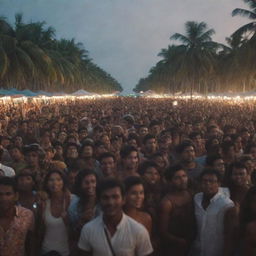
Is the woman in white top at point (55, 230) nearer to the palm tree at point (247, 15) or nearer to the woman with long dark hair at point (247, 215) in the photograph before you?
the woman with long dark hair at point (247, 215)

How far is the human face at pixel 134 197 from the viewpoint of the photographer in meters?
3.82

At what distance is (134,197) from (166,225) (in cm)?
52

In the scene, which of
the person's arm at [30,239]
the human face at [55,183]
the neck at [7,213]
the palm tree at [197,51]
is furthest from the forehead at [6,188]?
the palm tree at [197,51]

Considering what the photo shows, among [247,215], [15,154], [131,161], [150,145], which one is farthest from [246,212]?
[15,154]

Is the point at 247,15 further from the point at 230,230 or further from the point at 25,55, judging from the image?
the point at 230,230

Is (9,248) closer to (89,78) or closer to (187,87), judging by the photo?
(187,87)

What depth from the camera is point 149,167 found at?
494 cm

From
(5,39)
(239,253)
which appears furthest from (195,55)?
(239,253)

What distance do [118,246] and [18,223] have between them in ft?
3.65

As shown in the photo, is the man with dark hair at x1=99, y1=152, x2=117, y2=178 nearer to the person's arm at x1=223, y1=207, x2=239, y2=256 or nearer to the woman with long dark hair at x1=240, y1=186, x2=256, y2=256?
the person's arm at x1=223, y1=207, x2=239, y2=256

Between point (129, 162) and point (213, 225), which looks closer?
point (213, 225)

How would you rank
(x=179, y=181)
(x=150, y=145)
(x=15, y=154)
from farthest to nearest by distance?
1. (x=150, y=145)
2. (x=15, y=154)
3. (x=179, y=181)

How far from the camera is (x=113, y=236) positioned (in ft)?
10.2

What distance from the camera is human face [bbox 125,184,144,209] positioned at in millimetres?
3822
